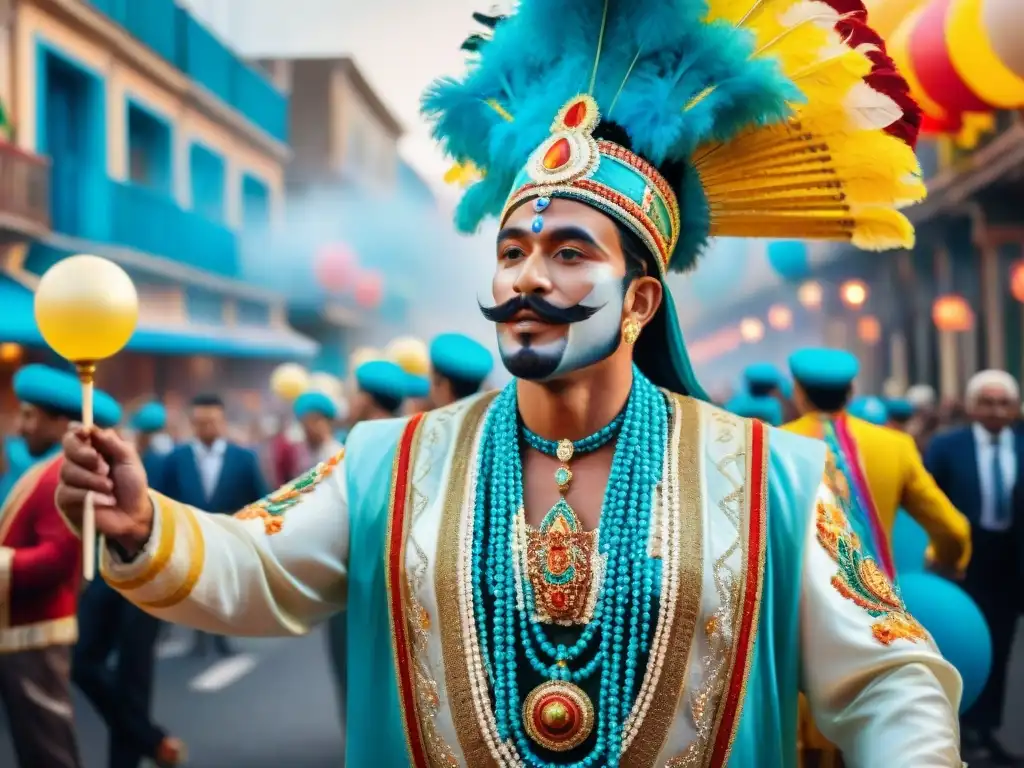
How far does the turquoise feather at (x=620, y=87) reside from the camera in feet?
8.36

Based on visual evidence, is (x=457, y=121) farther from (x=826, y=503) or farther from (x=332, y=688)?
(x=332, y=688)

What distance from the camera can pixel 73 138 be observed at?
12352 mm

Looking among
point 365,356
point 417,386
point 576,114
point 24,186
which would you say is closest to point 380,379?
point 417,386

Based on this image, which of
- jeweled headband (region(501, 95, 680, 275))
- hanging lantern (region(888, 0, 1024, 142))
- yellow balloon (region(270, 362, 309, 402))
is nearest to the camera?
jeweled headband (region(501, 95, 680, 275))

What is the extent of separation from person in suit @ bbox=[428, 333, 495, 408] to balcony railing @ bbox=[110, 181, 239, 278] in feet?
25.9

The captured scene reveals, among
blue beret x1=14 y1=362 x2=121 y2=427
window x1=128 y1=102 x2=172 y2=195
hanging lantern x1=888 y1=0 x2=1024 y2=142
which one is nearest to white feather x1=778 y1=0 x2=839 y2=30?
hanging lantern x1=888 y1=0 x2=1024 y2=142

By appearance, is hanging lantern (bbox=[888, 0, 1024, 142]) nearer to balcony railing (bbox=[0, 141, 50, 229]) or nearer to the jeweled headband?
the jeweled headband

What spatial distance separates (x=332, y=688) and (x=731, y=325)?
20199 mm

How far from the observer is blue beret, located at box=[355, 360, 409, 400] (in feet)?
20.0

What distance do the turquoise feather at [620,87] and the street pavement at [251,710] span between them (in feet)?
13.6

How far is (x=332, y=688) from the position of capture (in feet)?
26.1

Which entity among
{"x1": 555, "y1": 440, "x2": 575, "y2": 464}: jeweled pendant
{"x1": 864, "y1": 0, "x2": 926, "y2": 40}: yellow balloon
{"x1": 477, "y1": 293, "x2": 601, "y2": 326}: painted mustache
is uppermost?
{"x1": 864, "y1": 0, "x2": 926, "y2": 40}: yellow balloon

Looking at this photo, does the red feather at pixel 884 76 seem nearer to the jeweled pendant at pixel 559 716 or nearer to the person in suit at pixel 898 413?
the jeweled pendant at pixel 559 716

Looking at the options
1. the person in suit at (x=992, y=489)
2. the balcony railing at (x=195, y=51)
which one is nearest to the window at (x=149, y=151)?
the balcony railing at (x=195, y=51)
